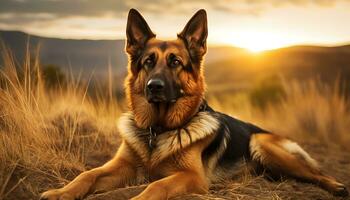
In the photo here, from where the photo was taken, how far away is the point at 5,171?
459 cm

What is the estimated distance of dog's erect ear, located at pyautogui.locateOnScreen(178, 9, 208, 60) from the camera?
5.31 metres

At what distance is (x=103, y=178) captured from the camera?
4715mm

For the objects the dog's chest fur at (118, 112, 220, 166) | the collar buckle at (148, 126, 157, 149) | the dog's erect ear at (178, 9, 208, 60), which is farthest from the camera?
the dog's erect ear at (178, 9, 208, 60)

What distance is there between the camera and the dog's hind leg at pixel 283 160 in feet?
19.0

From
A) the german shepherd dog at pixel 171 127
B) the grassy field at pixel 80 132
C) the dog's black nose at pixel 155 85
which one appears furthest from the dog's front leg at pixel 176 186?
the dog's black nose at pixel 155 85

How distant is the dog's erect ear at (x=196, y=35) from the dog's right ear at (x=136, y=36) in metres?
0.42

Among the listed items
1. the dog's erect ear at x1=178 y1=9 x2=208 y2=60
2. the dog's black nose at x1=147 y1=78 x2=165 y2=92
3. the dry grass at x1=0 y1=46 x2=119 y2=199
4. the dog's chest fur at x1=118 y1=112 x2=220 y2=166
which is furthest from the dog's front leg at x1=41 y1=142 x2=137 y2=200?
the dog's erect ear at x1=178 y1=9 x2=208 y2=60

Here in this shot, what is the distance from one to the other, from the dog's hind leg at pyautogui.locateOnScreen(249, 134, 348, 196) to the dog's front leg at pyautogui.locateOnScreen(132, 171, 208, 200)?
54.9 inches

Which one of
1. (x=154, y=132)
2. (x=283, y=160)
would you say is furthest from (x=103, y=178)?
(x=283, y=160)

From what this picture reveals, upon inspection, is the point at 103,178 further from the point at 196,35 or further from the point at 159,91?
the point at 196,35

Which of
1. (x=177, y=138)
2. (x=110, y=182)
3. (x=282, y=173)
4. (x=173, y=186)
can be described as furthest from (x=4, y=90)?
(x=282, y=173)

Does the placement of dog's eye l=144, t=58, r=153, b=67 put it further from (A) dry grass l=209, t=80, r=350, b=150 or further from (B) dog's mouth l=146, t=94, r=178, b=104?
(A) dry grass l=209, t=80, r=350, b=150

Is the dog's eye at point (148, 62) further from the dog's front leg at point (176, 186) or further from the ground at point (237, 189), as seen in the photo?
the ground at point (237, 189)

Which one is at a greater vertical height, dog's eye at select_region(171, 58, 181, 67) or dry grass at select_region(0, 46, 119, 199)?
dog's eye at select_region(171, 58, 181, 67)
